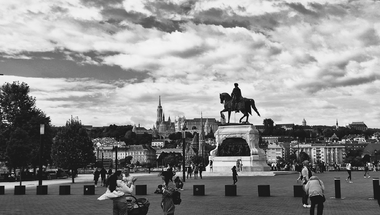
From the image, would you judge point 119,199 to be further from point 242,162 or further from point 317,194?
point 242,162

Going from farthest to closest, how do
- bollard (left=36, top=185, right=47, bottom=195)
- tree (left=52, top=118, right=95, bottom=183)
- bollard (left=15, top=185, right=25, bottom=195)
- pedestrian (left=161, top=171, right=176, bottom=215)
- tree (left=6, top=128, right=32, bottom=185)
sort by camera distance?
tree (left=6, top=128, right=32, bottom=185)
tree (left=52, top=118, right=95, bottom=183)
bollard (left=15, top=185, right=25, bottom=195)
bollard (left=36, top=185, right=47, bottom=195)
pedestrian (left=161, top=171, right=176, bottom=215)

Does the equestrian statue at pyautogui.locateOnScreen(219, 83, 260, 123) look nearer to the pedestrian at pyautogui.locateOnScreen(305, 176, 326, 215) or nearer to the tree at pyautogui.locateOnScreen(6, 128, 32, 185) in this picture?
the tree at pyautogui.locateOnScreen(6, 128, 32, 185)

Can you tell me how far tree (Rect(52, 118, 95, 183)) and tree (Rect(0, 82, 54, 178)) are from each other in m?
5.24

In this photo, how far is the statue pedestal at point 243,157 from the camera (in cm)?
5072

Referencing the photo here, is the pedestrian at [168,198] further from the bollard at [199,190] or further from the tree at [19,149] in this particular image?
the tree at [19,149]

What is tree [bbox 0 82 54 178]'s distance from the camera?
5766 centimetres

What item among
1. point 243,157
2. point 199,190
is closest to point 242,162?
point 243,157

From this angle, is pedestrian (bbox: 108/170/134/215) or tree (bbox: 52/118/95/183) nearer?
pedestrian (bbox: 108/170/134/215)

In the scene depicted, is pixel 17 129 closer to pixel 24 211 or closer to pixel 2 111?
pixel 2 111

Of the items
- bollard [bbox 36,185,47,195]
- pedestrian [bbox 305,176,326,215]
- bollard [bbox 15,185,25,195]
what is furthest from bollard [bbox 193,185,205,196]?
pedestrian [bbox 305,176,326,215]

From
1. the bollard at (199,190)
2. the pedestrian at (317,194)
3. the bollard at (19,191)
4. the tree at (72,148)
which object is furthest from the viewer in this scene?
the tree at (72,148)

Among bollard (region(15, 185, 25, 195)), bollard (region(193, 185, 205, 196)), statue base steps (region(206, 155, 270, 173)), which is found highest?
statue base steps (region(206, 155, 270, 173))

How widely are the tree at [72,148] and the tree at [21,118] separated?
5.24 metres

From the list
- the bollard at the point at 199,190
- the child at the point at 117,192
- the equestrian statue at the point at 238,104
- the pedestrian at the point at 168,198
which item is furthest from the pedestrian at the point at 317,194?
the equestrian statue at the point at 238,104
